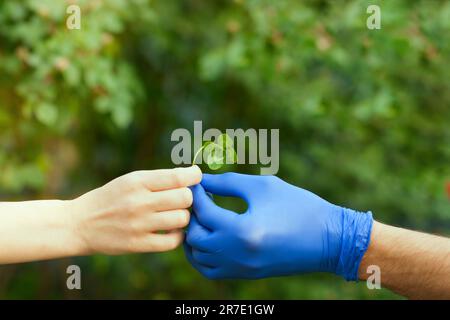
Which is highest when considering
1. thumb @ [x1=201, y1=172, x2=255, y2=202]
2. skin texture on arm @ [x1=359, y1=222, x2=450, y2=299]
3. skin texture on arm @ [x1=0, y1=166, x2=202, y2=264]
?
thumb @ [x1=201, y1=172, x2=255, y2=202]

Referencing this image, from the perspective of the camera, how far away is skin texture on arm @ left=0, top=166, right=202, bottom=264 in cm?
138

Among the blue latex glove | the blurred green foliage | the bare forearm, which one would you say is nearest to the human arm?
the blue latex glove

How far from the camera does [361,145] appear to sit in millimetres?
2955

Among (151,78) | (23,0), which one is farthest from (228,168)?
(23,0)

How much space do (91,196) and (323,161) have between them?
170 cm

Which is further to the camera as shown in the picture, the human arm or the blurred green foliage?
the blurred green foliage

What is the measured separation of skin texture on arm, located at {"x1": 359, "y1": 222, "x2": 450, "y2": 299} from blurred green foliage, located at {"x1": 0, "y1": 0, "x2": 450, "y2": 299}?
0.85 m

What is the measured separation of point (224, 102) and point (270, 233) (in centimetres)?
175

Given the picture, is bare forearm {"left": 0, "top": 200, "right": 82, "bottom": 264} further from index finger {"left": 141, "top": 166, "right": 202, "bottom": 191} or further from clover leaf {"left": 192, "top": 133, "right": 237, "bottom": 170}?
clover leaf {"left": 192, "top": 133, "right": 237, "bottom": 170}

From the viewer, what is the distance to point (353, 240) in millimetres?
1444

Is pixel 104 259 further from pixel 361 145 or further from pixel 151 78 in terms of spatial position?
pixel 361 145

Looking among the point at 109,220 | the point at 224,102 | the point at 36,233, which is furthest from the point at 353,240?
the point at 224,102

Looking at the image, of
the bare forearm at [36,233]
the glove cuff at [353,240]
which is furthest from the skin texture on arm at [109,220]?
the glove cuff at [353,240]

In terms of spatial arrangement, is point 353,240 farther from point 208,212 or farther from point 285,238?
point 208,212
